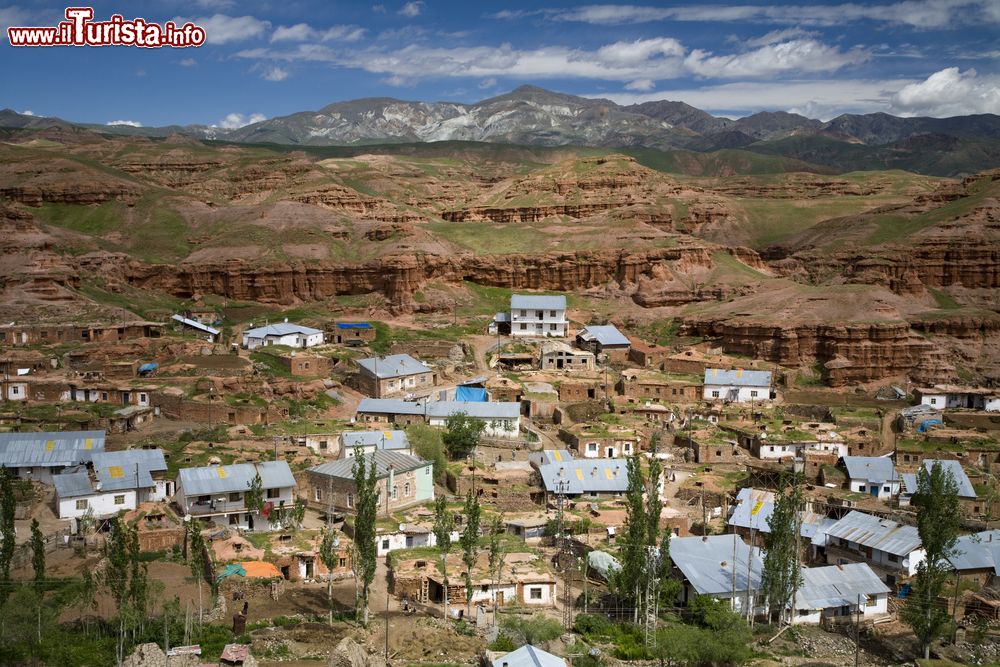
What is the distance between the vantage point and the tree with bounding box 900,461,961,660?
121ft

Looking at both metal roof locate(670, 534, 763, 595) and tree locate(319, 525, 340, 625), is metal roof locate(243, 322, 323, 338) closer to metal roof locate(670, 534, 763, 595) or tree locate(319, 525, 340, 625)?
tree locate(319, 525, 340, 625)

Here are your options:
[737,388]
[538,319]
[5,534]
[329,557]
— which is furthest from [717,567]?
[538,319]

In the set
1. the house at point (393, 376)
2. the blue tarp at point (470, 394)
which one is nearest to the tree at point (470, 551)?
the blue tarp at point (470, 394)

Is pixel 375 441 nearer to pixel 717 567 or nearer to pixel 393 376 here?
pixel 393 376

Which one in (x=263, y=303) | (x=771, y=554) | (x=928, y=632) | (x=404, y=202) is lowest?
(x=928, y=632)

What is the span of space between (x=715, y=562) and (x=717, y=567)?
342 millimetres

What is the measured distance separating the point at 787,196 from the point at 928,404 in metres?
105

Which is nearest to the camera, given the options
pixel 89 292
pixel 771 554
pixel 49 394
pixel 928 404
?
pixel 771 554

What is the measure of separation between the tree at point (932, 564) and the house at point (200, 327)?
61683 millimetres

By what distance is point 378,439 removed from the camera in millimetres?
54281

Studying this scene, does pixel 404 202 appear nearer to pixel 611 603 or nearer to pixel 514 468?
pixel 514 468

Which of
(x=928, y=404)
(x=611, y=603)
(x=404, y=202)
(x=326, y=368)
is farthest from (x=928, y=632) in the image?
(x=404, y=202)

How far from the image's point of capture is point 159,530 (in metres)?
42.0

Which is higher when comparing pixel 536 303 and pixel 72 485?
pixel 536 303
